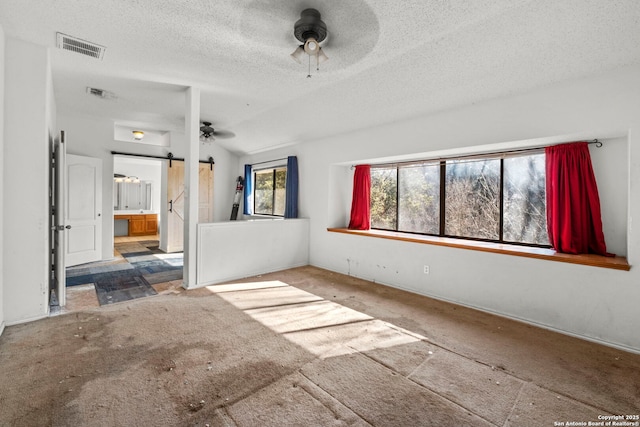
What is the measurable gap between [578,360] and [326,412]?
220 cm

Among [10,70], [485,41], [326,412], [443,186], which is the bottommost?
[326,412]

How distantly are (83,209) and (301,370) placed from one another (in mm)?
5454

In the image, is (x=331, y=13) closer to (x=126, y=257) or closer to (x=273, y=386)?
(x=273, y=386)

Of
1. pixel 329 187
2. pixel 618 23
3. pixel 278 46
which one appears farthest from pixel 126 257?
pixel 618 23

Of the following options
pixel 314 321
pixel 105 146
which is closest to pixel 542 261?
pixel 314 321

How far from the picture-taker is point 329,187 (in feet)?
17.4

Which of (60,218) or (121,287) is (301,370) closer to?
(60,218)

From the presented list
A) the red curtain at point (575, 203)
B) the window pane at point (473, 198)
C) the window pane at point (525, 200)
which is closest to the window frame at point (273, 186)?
the window pane at point (473, 198)

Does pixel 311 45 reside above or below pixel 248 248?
above

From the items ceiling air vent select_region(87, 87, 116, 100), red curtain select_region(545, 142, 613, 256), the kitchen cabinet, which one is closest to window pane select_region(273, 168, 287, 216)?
ceiling air vent select_region(87, 87, 116, 100)

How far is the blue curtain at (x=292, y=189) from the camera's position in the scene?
232 inches

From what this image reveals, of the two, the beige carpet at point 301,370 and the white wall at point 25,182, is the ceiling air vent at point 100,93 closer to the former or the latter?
the white wall at point 25,182

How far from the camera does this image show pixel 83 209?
5.36m

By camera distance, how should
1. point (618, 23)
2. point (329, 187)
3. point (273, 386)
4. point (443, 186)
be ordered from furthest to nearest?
point (329, 187), point (443, 186), point (618, 23), point (273, 386)
